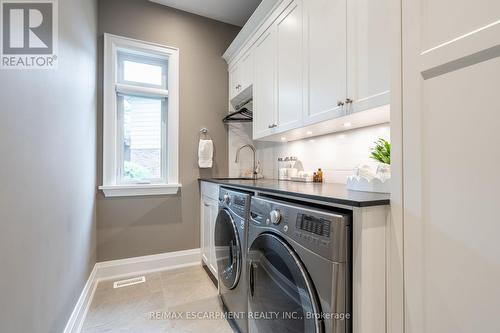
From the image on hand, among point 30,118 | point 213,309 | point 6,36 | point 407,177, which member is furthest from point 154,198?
point 407,177

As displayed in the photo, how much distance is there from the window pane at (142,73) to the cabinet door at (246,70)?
3.10ft

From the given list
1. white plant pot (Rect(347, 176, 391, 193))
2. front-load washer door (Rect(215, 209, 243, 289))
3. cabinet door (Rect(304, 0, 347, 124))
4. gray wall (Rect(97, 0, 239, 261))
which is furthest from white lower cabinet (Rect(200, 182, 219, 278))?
white plant pot (Rect(347, 176, 391, 193))

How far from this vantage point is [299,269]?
2.85 feet

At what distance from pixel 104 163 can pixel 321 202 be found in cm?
223

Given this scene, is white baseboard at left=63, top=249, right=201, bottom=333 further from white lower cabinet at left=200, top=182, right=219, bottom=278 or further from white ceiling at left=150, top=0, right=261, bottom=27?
white ceiling at left=150, top=0, right=261, bottom=27

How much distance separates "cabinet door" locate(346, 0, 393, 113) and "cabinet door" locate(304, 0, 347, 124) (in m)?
0.05

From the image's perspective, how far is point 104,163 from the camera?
89.4 inches

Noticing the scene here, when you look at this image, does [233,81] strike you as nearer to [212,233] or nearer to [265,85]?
[265,85]

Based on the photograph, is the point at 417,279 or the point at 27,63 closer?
the point at 417,279

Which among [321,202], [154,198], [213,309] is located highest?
[321,202]

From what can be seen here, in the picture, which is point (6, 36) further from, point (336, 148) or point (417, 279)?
point (336, 148)

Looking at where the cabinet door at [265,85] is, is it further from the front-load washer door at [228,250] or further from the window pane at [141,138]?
the window pane at [141,138]

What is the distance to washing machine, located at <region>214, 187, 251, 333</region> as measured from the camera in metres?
1.36
